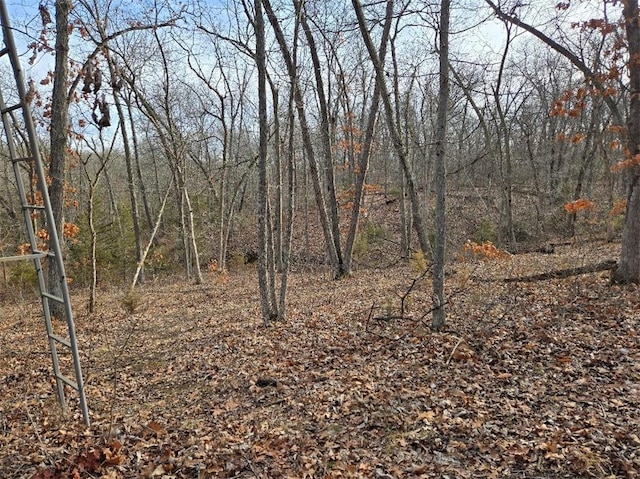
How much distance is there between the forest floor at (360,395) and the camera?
11.5 feet

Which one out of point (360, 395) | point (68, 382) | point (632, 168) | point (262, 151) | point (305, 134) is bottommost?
point (360, 395)

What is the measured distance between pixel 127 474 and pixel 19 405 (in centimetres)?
247

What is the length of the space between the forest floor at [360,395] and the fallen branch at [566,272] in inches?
9.8

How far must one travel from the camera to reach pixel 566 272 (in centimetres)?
866

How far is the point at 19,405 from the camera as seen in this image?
16.2ft

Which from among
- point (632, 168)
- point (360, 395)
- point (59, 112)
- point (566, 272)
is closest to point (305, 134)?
point (59, 112)

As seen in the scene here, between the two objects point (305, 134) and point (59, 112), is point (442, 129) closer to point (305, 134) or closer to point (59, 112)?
point (305, 134)

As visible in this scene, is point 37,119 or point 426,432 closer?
point 426,432

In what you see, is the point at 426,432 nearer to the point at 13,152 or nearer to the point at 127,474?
the point at 127,474

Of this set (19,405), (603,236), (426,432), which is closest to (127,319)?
(19,405)

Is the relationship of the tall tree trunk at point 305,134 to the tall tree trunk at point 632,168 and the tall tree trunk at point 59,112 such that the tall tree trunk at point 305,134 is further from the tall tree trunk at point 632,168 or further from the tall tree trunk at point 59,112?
the tall tree trunk at point 632,168

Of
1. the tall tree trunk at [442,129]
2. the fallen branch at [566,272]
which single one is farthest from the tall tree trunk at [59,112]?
the fallen branch at [566,272]

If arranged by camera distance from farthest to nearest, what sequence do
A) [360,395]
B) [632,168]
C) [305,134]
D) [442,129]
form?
A: [305,134]
[632,168]
[442,129]
[360,395]

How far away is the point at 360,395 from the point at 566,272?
616 cm
